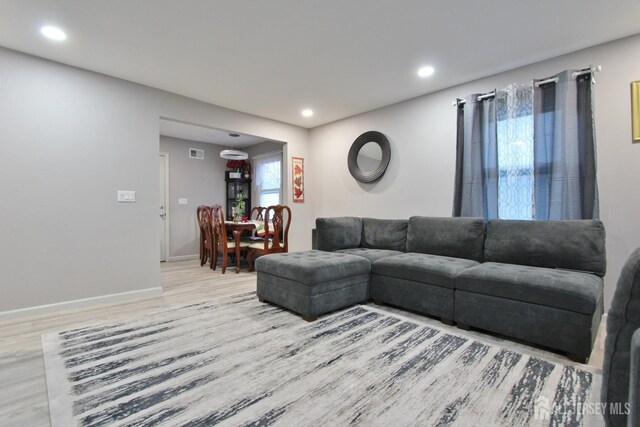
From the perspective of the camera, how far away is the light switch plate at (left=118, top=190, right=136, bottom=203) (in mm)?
3297

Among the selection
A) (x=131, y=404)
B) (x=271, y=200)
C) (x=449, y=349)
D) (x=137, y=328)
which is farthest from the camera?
(x=271, y=200)

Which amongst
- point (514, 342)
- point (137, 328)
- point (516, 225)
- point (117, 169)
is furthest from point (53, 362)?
point (516, 225)

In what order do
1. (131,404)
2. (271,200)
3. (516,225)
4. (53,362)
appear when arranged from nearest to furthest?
(131,404), (53,362), (516,225), (271,200)

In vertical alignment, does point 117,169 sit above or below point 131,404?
above

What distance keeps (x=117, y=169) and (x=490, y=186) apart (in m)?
4.05

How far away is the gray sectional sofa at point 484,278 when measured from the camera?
1999mm

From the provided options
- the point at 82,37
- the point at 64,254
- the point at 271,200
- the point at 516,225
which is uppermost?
the point at 82,37

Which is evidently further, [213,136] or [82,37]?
[213,136]

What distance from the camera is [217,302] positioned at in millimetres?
3129

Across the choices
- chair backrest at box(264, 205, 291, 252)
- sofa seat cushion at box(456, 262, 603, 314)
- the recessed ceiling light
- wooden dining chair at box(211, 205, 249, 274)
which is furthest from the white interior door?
sofa seat cushion at box(456, 262, 603, 314)

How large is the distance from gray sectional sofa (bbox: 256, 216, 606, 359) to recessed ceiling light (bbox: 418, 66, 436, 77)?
1581mm

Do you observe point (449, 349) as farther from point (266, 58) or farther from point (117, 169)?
point (117, 169)

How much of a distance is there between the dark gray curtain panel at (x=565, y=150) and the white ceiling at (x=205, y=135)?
3810 millimetres

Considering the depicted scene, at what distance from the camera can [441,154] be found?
12.1 ft
